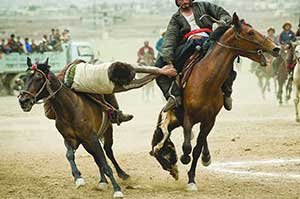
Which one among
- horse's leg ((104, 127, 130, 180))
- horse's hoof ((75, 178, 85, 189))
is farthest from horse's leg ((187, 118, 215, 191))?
horse's hoof ((75, 178, 85, 189))

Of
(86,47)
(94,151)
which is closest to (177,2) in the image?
(94,151)

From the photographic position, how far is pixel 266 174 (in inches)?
496

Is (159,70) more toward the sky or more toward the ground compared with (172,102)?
more toward the sky

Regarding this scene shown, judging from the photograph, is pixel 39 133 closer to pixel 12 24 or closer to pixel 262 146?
pixel 262 146

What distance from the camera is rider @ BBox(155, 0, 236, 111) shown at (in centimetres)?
1166

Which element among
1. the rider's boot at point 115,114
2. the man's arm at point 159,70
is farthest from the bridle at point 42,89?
the man's arm at point 159,70

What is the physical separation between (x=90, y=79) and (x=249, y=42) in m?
1.87

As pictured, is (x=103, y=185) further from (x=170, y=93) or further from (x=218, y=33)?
(x=218, y=33)

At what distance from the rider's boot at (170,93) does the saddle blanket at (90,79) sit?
2.28 feet

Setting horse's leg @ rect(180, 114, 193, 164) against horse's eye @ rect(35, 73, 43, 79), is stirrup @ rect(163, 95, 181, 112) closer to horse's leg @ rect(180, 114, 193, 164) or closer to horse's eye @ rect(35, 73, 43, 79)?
horse's leg @ rect(180, 114, 193, 164)

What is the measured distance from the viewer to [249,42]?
443 inches

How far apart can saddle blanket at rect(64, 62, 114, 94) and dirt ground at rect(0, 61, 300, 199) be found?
46.5 inches

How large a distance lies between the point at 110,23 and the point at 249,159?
183 ft

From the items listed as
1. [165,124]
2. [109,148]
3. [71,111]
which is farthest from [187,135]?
[109,148]
